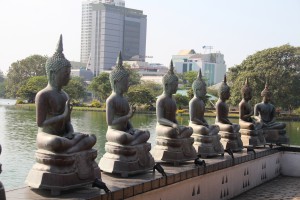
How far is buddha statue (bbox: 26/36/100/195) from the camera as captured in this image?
250 inches

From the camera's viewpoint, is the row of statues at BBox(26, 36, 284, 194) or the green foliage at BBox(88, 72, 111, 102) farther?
the green foliage at BBox(88, 72, 111, 102)

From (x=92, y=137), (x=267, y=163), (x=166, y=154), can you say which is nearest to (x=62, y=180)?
(x=92, y=137)

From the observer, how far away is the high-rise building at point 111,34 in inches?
4156

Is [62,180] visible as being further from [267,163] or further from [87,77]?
[87,77]

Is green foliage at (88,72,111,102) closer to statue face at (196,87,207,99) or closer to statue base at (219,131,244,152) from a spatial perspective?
statue base at (219,131,244,152)

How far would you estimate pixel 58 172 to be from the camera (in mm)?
6332

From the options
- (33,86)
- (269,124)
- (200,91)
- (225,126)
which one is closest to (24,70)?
(33,86)

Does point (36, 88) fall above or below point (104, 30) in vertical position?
below

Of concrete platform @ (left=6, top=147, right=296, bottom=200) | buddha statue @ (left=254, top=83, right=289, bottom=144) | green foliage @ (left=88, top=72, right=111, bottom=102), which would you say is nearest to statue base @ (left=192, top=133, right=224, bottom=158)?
concrete platform @ (left=6, top=147, right=296, bottom=200)

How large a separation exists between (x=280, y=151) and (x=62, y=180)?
881 cm

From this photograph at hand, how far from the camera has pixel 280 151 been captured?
45.0 ft

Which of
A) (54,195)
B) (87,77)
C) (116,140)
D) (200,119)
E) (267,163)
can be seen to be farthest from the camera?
(87,77)

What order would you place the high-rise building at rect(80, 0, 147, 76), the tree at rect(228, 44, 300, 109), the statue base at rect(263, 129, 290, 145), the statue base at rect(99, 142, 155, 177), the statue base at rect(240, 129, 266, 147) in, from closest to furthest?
the statue base at rect(99, 142, 155, 177), the statue base at rect(240, 129, 266, 147), the statue base at rect(263, 129, 290, 145), the tree at rect(228, 44, 300, 109), the high-rise building at rect(80, 0, 147, 76)

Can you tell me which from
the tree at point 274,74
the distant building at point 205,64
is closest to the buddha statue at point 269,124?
the tree at point 274,74
